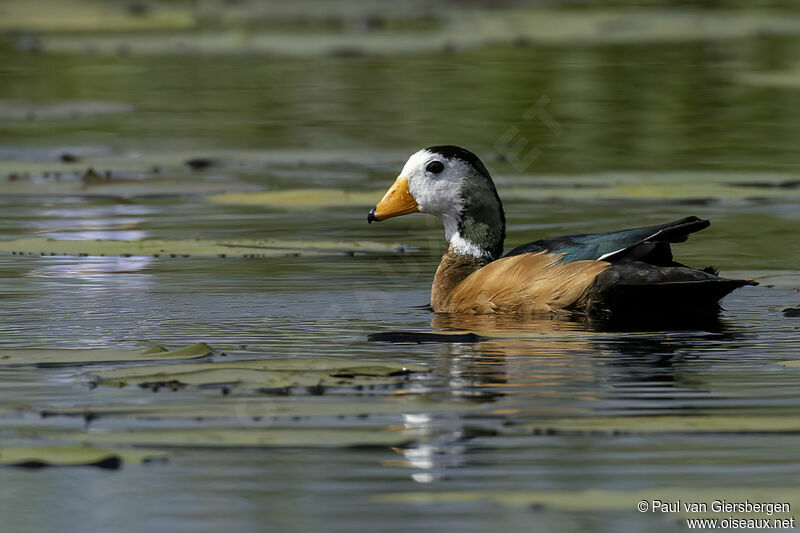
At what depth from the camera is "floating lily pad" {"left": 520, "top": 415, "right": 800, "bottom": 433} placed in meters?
5.65

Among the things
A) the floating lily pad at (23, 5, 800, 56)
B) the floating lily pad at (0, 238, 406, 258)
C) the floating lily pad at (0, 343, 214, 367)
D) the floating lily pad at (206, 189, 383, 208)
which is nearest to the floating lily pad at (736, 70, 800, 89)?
the floating lily pad at (23, 5, 800, 56)

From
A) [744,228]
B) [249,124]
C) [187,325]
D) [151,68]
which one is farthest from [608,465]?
[151,68]

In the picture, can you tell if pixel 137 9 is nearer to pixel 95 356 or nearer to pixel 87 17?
pixel 87 17

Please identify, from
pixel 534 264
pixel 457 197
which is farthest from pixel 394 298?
pixel 534 264

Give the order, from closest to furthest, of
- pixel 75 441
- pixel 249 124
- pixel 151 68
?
1. pixel 75 441
2. pixel 249 124
3. pixel 151 68

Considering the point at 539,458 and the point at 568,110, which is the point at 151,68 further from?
the point at 539,458

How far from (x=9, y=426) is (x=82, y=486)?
→ 79cm

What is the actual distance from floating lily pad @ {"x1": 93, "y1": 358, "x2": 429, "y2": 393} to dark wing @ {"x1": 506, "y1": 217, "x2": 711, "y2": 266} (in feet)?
6.40

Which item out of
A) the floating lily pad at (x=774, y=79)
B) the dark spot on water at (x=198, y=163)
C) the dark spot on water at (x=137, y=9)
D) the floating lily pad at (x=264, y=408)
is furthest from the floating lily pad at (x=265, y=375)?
the dark spot on water at (x=137, y=9)

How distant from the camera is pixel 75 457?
530 centimetres

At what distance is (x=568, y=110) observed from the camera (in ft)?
62.4

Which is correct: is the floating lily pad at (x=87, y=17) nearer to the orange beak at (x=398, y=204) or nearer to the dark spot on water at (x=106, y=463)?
the orange beak at (x=398, y=204)

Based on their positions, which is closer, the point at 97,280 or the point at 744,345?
the point at 744,345

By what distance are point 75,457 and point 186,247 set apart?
5.18 meters
